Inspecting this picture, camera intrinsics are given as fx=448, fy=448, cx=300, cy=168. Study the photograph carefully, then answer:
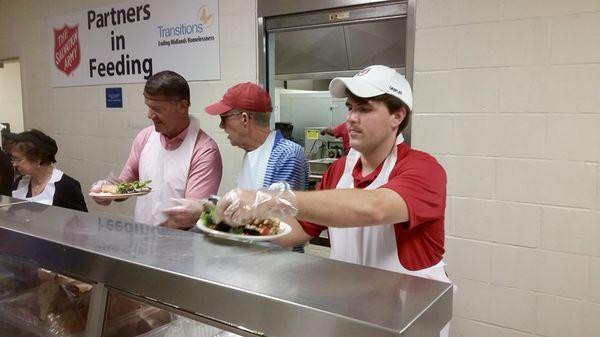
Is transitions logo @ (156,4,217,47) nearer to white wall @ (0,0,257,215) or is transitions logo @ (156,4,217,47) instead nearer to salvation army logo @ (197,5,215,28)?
salvation army logo @ (197,5,215,28)

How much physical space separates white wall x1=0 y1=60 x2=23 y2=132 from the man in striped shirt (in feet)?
17.9

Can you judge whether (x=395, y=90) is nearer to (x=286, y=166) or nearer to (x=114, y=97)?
(x=286, y=166)

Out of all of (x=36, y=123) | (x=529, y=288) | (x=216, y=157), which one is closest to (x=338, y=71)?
(x=216, y=157)

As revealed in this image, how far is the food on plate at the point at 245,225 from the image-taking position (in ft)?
3.78

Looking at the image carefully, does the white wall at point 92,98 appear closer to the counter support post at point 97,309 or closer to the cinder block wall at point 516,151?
the cinder block wall at point 516,151

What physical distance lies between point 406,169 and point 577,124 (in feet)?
4.16

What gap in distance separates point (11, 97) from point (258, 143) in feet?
18.8

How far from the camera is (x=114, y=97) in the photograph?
3887mm

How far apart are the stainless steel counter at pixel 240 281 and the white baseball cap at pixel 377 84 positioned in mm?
571

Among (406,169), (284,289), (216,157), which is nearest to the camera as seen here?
(284,289)

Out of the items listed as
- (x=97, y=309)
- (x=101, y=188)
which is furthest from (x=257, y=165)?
(x=97, y=309)

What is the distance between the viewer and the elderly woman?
2508mm

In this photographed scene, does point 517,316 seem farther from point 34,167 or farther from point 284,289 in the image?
point 34,167

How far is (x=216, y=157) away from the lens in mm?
2232
